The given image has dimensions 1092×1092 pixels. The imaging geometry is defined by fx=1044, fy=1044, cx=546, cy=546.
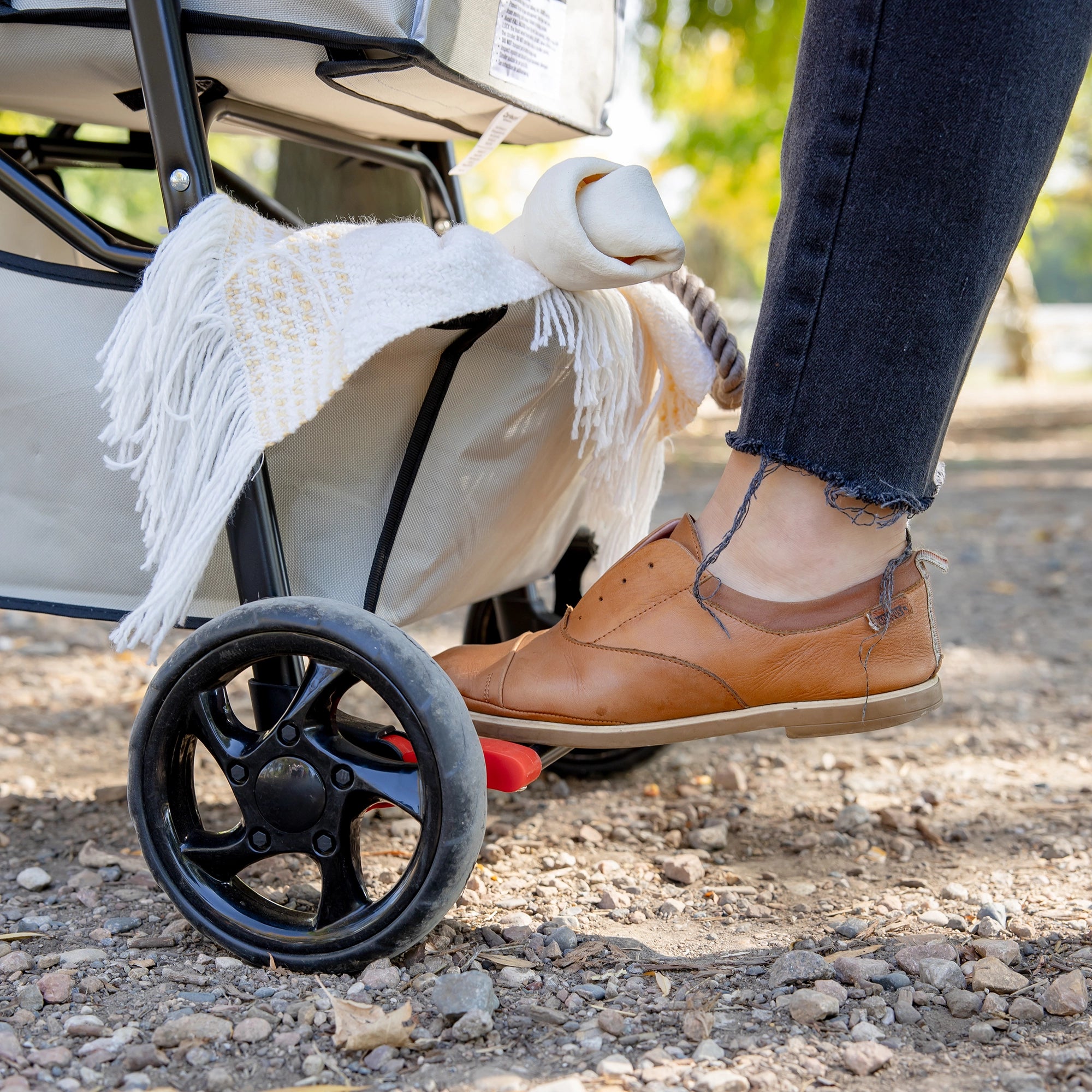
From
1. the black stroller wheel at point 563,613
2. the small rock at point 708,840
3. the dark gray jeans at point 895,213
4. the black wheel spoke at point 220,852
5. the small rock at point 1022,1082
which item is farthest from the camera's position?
the black stroller wheel at point 563,613

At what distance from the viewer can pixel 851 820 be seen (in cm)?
137

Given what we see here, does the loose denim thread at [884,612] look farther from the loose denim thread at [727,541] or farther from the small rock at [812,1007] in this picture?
the small rock at [812,1007]

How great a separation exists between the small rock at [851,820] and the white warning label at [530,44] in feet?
3.21

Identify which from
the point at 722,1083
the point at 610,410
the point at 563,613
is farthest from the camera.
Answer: the point at 563,613

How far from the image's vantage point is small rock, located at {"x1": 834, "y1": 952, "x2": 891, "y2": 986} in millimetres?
923

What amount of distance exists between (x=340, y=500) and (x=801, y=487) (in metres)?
0.46

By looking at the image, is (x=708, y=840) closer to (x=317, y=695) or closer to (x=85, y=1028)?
(x=317, y=695)

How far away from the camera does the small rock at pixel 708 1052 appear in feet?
2.64

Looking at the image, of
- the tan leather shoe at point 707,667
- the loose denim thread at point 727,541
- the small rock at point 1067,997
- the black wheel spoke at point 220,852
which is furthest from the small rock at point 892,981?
the black wheel spoke at point 220,852

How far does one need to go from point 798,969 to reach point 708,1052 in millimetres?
155

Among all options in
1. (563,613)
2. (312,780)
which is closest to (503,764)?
(312,780)

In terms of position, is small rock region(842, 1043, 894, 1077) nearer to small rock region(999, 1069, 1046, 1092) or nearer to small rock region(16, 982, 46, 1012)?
small rock region(999, 1069, 1046, 1092)

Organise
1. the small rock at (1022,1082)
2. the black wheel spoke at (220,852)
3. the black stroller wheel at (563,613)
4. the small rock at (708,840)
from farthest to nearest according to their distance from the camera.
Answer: the black stroller wheel at (563,613)
the small rock at (708,840)
the black wheel spoke at (220,852)
the small rock at (1022,1082)

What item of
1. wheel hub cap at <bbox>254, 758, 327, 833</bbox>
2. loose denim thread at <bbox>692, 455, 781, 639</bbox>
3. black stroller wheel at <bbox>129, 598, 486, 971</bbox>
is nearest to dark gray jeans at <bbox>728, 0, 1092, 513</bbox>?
loose denim thread at <bbox>692, 455, 781, 639</bbox>
